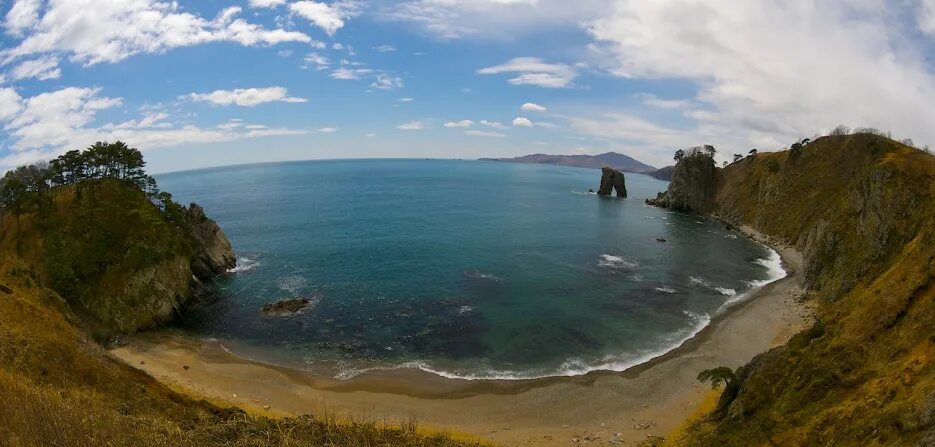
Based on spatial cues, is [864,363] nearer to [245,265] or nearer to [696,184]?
[245,265]

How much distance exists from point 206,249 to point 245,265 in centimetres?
776

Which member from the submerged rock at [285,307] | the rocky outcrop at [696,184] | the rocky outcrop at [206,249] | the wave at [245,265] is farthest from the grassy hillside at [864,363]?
the rocky outcrop at [696,184]

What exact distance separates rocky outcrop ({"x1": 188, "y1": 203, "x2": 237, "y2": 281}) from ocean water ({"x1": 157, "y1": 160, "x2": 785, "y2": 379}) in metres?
2.28

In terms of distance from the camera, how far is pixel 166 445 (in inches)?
744

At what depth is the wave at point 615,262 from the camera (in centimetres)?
8319

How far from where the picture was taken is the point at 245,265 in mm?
82688

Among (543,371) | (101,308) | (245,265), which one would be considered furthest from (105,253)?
(543,371)

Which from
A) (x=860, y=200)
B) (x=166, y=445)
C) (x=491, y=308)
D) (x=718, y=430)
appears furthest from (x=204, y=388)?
(x=860, y=200)

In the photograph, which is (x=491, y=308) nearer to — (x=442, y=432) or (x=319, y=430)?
(x=442, y=432)

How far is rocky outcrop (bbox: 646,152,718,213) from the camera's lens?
154 metres

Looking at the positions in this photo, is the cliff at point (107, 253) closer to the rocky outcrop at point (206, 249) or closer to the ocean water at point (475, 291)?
the ocean water at point (475, 291)

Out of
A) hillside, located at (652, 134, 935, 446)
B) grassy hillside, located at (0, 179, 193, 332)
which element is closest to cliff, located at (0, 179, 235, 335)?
grassy hillside, located at (0, 179, 193, 332)

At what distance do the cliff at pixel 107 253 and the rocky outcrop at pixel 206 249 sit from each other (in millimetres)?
5869

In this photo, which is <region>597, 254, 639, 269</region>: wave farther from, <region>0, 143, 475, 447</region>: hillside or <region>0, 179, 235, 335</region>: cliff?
<region>0, 179, 235, 335</region>: cliff
